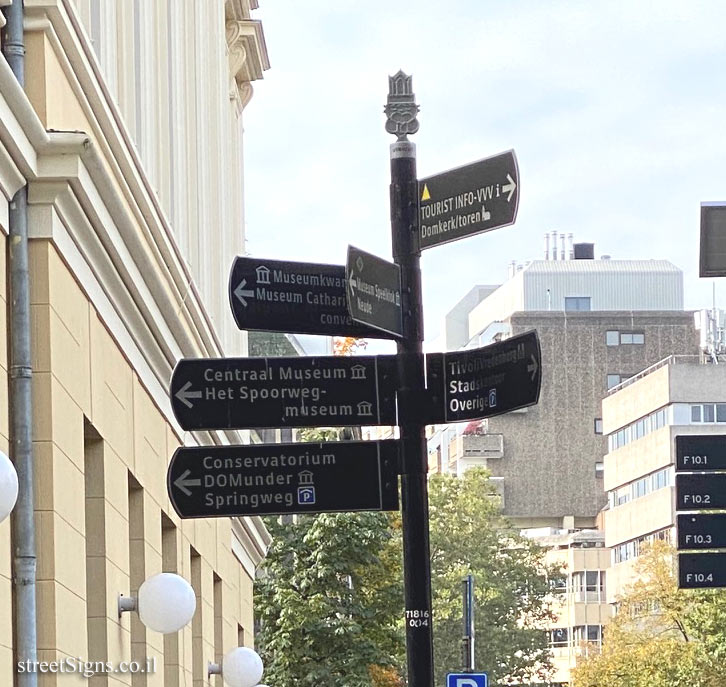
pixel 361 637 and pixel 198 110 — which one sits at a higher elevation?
pixel 198 110

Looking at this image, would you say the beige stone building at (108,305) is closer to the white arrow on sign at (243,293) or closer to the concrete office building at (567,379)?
the white arrow on sign at (243,293)

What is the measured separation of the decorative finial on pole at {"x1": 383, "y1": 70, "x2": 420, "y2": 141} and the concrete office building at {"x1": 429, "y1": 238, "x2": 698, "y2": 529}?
4356 inches

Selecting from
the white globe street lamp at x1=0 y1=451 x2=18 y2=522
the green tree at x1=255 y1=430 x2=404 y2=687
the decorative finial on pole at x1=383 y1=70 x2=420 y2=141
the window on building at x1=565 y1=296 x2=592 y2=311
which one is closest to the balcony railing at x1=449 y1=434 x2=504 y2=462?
the window on building at x1=565 y1=296 x2=592 y2=311

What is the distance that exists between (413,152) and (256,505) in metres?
1.61

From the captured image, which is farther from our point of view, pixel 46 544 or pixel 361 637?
pixel 361 637

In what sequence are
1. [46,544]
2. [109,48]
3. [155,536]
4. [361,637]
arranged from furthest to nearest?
1. [361,637]
2. [155,536]
3. [109,48]
4. [46,544]

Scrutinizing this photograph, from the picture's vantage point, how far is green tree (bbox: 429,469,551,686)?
2825 inches

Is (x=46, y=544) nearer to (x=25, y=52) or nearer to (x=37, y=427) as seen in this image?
(x=37, y=427)

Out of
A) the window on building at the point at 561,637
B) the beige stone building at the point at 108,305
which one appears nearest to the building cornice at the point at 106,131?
the beige stone building at the point at 108,305

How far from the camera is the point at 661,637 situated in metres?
62.3

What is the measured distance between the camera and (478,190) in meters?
8.77

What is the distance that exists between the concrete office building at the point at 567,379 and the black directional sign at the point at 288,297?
11062cm

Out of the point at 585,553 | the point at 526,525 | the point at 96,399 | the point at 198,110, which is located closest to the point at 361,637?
the point at 198,110

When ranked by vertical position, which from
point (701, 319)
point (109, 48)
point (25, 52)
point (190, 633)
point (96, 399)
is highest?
point (701, 319)
